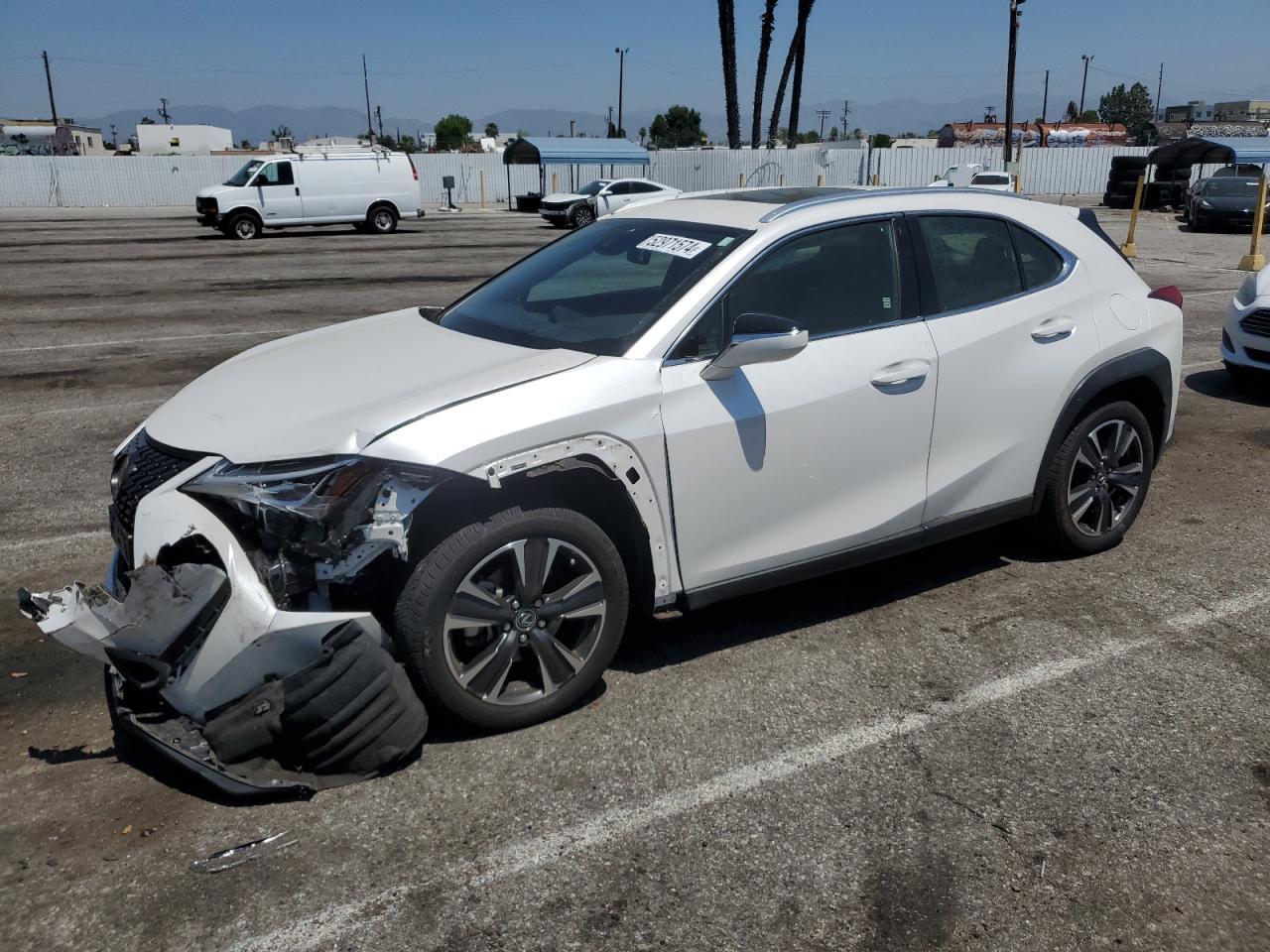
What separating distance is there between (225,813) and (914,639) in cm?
266

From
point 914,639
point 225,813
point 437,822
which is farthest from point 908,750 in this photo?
point 225,813

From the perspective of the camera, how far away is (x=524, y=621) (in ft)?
11.6

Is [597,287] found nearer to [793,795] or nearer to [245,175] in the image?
[793,795]

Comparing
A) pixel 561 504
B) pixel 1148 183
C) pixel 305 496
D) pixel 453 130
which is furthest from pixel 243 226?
pixel 453 130

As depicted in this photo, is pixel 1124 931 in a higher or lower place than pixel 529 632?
lower

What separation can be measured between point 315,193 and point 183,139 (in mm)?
85273

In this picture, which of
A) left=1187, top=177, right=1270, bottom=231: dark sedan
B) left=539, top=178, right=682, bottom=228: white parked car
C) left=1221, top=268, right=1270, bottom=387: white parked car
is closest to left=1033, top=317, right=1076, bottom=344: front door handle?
left=1221, top=268, right=1270, bottom=387: white parked car

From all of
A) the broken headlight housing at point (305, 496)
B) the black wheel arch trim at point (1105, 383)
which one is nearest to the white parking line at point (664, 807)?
the black wheel arch trim at point (1105, 383)

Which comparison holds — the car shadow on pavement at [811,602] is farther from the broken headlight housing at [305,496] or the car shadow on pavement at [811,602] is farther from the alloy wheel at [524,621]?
the broken headlight housing at [305,496]

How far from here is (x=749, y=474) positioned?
388cm

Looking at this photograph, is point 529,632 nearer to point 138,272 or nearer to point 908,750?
point 908,750

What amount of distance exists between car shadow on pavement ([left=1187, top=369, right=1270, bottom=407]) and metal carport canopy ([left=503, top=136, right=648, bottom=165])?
33124 mm

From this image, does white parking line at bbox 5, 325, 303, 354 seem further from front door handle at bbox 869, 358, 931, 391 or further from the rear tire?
the rear tire

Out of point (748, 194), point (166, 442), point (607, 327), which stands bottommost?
point (166, 442)
